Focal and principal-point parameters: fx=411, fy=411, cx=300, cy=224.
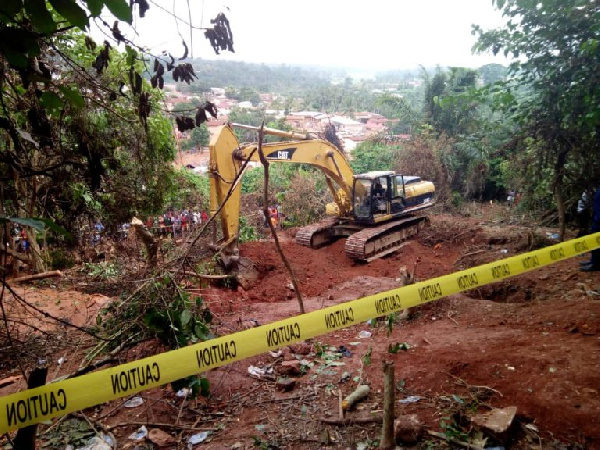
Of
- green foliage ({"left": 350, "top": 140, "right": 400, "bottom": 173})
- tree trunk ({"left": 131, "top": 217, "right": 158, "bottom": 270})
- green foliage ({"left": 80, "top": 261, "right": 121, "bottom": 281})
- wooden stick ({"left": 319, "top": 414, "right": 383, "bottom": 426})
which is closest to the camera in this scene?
wooden stick ({"left": 319, "top": 414, "right": 383, "bottom": 426})

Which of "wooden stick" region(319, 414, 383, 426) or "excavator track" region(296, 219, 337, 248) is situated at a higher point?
"wooden stick" region(319, 414, 383, 426)

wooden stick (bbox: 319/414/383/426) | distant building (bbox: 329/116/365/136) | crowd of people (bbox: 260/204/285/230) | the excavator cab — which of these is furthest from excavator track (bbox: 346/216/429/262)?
distant building (bbox: 329/116/365/136)

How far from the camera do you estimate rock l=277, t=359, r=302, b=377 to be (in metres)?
3.98

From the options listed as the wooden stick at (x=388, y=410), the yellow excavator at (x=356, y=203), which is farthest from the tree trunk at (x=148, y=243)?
the wooden stick at (x=388, y=410)

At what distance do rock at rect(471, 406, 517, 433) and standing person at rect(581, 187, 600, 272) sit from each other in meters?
4.32

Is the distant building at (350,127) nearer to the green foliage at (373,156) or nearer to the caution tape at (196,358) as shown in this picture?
the green foliage at (373,156)

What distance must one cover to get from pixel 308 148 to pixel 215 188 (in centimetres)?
299

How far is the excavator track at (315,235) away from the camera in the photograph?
10734 mm

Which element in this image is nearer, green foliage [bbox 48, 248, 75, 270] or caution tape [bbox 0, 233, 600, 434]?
caution tape [bbox 0, 233, 600, 434]

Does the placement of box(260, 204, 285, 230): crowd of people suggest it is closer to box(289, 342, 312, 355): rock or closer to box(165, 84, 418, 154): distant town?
box(289, 342, 312, 355): rock

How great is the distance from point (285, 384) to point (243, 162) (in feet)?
16.2

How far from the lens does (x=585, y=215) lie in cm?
789

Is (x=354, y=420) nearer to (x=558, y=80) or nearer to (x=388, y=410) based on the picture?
(x=388, y=410)

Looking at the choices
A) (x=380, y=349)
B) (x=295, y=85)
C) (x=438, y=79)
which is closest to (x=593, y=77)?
(x=380, y=349)
